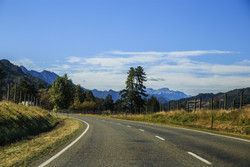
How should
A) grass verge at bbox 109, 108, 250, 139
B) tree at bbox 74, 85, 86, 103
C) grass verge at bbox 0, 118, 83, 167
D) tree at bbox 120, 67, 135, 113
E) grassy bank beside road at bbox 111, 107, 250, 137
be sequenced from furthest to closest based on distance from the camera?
tree at bbox 74, 85, 86, 103 → tree at bbox 120, 67, 135, 113 → grassy bank beside road at bbox 111, 107, 250, 137 → grass verge at bbox 109, 108, 250, 139 → grass verge at bbox 0, 118, 83, 167

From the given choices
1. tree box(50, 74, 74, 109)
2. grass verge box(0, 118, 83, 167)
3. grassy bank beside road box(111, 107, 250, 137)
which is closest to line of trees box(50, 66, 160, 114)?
tree box(50, 74, 74, 109)

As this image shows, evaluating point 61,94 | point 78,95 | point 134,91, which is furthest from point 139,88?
point 78,95

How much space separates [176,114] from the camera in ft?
104

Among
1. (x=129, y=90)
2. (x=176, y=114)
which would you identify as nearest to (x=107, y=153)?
(x=176, y=114)

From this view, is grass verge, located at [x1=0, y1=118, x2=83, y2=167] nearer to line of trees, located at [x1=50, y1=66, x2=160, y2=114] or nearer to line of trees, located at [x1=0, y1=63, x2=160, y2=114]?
line of trees, located at [x1=0, y1=63, x2=160, y2=114]

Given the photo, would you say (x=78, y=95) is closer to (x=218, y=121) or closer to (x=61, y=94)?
(x=61, y=94)

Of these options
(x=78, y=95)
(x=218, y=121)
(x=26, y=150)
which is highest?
(x=78, y=95)

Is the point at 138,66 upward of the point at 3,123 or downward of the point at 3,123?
upward

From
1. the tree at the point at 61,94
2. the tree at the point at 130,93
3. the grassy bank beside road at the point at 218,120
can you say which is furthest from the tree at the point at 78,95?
the grassy bank beside road at the point at 218,120

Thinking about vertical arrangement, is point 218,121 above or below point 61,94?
below

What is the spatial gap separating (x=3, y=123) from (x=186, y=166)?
1216 cm

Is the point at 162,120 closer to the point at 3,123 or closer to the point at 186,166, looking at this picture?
the point at 3,123

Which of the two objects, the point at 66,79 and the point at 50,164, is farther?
the point at 66,79

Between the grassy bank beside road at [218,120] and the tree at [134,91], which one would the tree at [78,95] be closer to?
the tree at [134,91]
